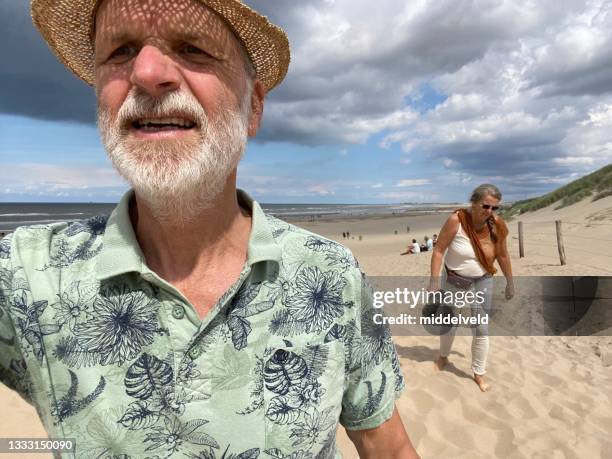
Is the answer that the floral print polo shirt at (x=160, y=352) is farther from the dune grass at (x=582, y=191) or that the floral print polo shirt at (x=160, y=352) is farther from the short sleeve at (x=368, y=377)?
the dune grass at (x=582, y=191)

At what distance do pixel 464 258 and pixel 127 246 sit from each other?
4.07 meters

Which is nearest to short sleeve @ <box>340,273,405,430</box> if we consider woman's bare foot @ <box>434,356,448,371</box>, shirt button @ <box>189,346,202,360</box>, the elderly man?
the elderly man

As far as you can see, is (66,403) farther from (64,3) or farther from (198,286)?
(64,3)

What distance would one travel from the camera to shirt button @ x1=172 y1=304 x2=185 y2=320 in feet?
3.88

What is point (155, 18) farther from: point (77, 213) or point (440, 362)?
point (77, 213)

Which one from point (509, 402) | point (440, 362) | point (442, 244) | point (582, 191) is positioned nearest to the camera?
point (509, 402)

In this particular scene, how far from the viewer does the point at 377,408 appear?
137cm

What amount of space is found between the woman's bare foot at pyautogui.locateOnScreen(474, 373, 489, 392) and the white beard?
14.3ft

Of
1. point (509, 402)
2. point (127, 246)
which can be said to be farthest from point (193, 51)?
point (509, 402)

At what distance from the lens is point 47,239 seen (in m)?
1.28

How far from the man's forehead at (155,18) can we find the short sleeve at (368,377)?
3.16 ft

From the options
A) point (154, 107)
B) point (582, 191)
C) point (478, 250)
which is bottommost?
point (478, 250)

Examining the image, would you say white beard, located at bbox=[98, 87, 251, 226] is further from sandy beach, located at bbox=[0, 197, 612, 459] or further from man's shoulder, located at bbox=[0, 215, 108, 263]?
sandy beach, located at bbox=[0, 197, 612, 459]

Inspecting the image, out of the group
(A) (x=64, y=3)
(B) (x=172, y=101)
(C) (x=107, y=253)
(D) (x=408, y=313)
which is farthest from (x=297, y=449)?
(D) (x=408, y=313)
